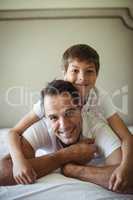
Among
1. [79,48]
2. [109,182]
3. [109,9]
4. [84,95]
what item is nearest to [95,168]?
[109,182]

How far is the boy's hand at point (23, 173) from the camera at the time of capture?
54 cm

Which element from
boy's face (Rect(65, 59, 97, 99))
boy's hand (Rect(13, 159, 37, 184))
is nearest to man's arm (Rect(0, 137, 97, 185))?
boy's hand (Rect(13, 159, 37, 184))

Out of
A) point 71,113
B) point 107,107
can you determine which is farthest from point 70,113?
point 107,107

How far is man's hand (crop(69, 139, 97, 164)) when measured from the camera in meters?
0.59

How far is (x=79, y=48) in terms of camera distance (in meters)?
0.66

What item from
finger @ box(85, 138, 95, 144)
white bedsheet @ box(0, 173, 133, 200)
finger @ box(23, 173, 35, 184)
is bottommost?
white bedsheet @ box(0, 173, 133, 200)

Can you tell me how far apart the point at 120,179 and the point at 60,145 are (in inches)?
5.6

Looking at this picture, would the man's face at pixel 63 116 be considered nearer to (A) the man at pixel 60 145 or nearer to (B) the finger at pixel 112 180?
(A) the man at pixel 60 145

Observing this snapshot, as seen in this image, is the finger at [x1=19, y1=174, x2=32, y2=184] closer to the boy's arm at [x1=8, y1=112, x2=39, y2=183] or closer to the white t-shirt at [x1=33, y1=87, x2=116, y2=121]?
the boy's arm at [x1=8, y1=112, x2=39, y2=183]

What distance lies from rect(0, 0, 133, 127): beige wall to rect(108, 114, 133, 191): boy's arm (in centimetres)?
8

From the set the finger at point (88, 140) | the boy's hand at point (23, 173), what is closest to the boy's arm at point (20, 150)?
the boy's hand at point (23, 173)

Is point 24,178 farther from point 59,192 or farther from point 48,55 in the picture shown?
point 48,55

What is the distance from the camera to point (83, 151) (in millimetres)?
596

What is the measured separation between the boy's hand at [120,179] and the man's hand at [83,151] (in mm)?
67
